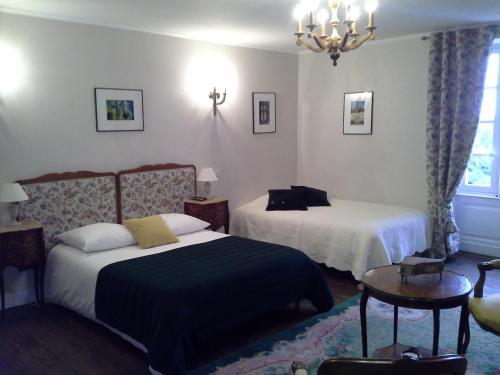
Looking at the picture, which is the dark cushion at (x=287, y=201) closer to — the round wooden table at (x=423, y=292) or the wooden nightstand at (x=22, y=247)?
the round wooden table at (x=423, y=292)

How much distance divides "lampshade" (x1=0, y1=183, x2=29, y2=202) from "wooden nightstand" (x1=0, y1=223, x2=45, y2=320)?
0.72 feet

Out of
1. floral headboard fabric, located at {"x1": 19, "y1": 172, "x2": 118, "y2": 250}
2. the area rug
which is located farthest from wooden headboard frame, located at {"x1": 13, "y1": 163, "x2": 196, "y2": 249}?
the area rug

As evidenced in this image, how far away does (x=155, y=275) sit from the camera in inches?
119

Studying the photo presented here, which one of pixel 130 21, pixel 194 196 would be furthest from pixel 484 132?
pixel 130 21

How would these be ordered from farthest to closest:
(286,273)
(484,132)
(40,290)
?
(484,132) < (40,290) < (286,273)

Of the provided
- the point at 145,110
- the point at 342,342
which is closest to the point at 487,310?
the point at 342,342

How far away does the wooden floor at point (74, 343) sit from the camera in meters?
2.87

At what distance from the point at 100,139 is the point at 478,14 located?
3589 mm

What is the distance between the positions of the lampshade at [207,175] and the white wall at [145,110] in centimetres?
25

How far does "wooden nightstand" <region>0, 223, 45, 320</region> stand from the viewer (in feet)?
11.2

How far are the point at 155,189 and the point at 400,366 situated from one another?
3563 mm

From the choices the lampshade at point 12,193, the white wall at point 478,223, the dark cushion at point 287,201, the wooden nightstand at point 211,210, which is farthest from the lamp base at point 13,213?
the white wall at point 478,223

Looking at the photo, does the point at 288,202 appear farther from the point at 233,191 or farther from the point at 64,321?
the point at 64,321

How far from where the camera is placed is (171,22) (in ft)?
13.7
